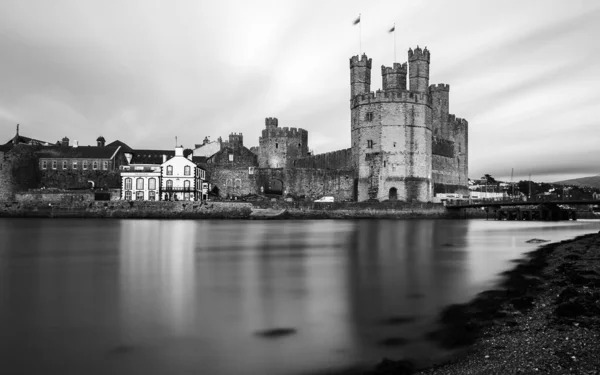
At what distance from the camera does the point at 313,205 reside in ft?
109

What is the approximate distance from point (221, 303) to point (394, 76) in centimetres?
3220

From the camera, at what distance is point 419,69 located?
121ft

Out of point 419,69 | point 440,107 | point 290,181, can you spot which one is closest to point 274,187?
point 290,181

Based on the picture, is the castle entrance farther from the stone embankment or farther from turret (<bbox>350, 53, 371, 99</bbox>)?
turret (<bbox>350, 53, 371, 99</bbox>)

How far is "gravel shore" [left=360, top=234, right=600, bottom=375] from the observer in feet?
12.6

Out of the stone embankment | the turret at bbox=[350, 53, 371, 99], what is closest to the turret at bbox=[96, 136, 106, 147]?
the stone embankment

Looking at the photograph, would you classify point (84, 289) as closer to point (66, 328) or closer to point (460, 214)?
point (66, 328)

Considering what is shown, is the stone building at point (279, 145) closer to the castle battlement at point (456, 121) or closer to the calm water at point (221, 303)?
the castle battlement at point (456, 121)

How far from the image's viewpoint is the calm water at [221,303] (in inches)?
190

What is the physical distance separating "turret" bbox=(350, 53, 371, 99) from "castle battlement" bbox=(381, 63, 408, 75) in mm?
1316

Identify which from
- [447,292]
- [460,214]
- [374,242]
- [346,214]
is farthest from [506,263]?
[460,214]

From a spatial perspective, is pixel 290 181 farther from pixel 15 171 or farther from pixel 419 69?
pixel 15 171

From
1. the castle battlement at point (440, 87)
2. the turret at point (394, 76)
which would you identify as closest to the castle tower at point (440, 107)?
the castle battlement at point (440, 87)

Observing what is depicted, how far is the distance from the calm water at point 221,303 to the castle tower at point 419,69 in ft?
80.3
